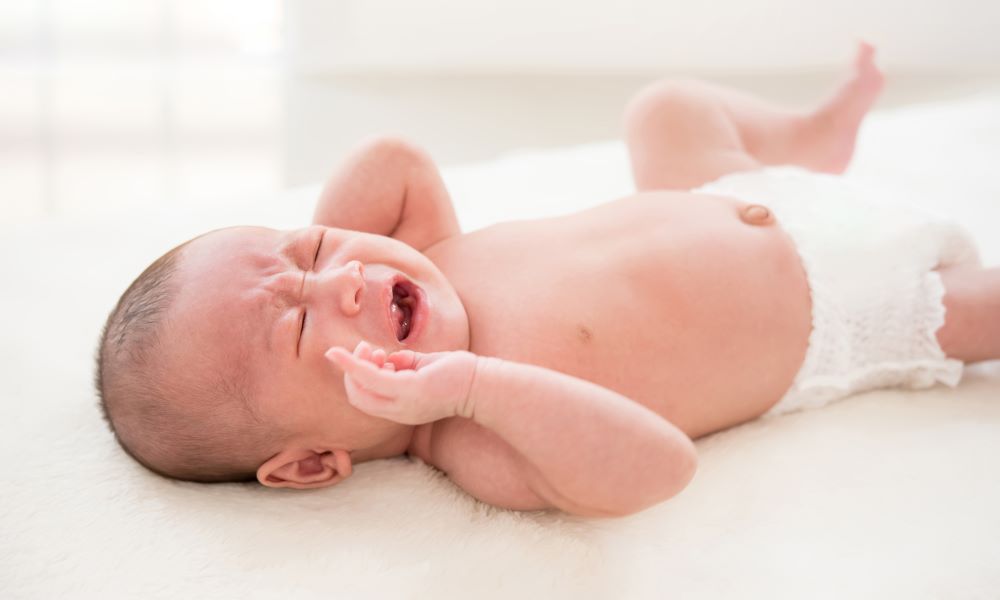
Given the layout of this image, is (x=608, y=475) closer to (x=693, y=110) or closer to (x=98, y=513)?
(x=98, y=513)

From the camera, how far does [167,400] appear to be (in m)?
0.96

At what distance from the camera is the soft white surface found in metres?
0.91

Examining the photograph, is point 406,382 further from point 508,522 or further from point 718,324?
point 718,324

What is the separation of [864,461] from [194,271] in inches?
32.3

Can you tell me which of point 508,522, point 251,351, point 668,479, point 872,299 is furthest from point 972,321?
point 251,351

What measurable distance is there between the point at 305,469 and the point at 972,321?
89 centimetres

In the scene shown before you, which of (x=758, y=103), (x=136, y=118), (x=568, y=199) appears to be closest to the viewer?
(x=758, y=103)

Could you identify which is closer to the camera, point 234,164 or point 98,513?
point 98,513

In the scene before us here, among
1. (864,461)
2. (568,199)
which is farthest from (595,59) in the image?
(864,461)

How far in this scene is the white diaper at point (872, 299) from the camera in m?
1.21

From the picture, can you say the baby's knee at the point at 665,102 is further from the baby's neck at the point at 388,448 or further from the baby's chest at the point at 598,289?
the baby's neck at the point at 388,448

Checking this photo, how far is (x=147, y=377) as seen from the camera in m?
0.97

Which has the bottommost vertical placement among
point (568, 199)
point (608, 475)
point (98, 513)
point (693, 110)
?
point (98, 513)

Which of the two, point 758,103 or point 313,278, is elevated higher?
point 758,103
